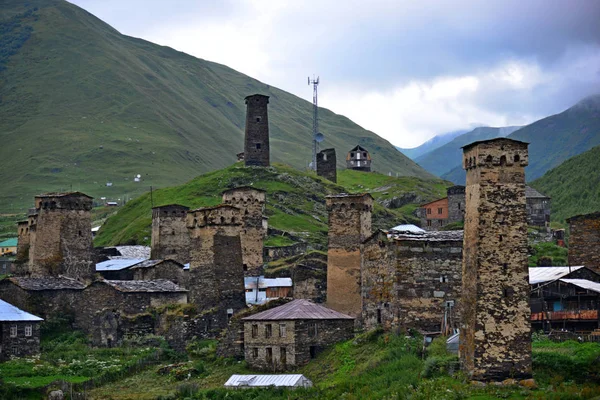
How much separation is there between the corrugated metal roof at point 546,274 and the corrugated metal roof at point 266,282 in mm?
23594

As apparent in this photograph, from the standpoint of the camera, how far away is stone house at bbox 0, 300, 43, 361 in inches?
2527

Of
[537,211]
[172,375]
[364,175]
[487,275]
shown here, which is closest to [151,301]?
[172,375]

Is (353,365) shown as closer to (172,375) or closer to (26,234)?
(172,375)

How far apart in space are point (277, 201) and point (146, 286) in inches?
2215

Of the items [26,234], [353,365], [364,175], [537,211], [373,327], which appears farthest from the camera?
[364,175]

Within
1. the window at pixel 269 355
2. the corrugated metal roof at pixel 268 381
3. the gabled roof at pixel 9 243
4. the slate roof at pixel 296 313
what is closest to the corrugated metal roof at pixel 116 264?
the slate roof at pixel 296 313

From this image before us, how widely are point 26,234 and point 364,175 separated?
9388cm

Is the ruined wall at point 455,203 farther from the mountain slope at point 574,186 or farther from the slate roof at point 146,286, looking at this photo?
the slate roof at point 146,286

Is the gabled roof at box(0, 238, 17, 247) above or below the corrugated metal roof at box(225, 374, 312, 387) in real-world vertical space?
above

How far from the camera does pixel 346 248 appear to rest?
6719 cm

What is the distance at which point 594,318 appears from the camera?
2078 inches

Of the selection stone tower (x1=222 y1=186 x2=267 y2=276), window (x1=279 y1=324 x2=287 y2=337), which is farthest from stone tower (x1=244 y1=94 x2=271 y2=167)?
window (x1=279 y1=324 x2=287 y2=337)

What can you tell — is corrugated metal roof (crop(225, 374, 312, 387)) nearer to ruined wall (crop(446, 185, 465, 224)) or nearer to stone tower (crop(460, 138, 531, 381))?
stone tower (crop(460, 138, 531, 381))

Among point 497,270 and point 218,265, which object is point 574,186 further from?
point 497,270
